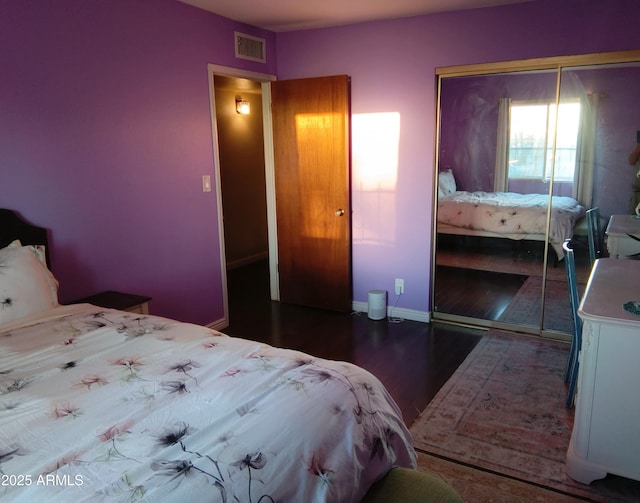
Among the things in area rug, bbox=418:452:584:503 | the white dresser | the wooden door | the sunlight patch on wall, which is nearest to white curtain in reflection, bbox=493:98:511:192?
the sunlight patch on wall

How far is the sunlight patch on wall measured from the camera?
4.17 metres

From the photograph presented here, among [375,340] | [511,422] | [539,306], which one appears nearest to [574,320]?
[511,422]

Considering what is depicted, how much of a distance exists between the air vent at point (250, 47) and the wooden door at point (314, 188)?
28 cm

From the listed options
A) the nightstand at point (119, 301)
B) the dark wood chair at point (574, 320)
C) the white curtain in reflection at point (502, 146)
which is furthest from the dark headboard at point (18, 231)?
the white curtain in reflection at point (502, 146)

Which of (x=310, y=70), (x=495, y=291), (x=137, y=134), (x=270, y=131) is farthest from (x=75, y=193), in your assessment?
(x=495, y=291)

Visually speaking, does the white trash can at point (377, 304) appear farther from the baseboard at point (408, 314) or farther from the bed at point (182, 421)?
the bed at point (182, 421)

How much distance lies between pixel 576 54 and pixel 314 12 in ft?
6.40

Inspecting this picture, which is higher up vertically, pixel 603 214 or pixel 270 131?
pixel 270 131

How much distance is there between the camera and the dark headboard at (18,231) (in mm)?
2592

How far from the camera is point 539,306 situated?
12.8 feet

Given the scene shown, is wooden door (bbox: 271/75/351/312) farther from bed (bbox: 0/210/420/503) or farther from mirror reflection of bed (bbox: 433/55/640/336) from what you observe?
bed (bbox: 0/210/420/503)

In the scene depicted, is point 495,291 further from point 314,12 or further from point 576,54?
point 314,12

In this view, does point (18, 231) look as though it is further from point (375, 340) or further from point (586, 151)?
point (586, 151)

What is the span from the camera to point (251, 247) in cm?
659
